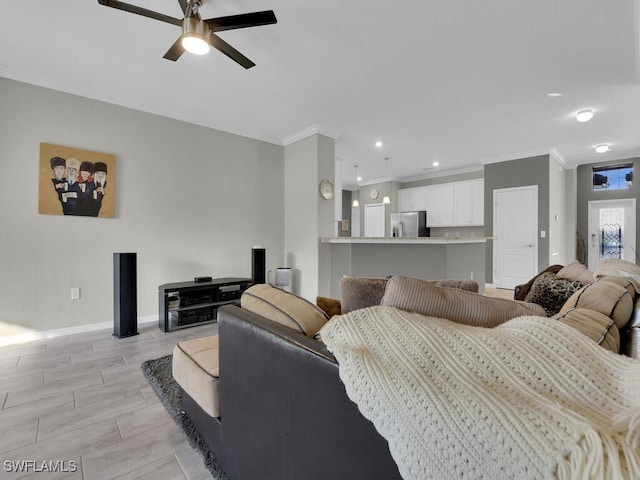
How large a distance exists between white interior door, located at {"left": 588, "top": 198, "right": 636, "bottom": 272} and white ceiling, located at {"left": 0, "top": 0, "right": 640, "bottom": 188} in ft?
6.94

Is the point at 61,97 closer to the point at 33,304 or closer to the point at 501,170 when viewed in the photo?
the point at 33,304

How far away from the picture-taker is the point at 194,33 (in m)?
2.00

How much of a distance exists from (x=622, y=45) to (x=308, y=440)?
12.4ft

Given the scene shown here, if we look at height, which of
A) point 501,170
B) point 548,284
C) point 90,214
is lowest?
point 548,284

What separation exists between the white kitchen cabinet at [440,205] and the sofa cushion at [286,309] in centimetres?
691

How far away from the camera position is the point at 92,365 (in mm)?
2484

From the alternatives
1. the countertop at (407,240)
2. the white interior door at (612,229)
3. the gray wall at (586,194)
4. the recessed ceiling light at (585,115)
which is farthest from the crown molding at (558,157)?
the countertop at (407,240)

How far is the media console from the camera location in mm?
3379

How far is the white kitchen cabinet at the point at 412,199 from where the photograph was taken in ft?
25.5

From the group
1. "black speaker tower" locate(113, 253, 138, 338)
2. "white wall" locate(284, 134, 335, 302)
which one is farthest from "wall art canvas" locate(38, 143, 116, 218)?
"white wall" locate(284, 134, 335, 302)

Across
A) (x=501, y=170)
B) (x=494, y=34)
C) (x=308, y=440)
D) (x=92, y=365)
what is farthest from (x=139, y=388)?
(x=501, y=170)

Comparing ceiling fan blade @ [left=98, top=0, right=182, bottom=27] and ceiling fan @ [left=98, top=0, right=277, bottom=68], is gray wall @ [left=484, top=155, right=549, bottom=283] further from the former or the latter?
ceiling fan blade @ [left=98, top=0, right=182, bottom=27]
